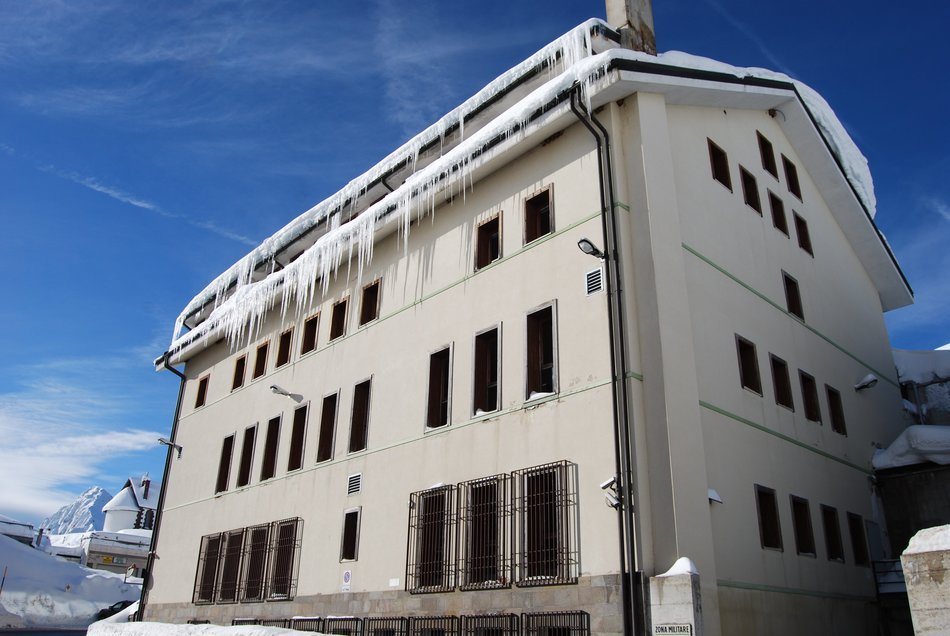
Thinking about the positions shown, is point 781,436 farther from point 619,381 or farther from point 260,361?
point 260,361

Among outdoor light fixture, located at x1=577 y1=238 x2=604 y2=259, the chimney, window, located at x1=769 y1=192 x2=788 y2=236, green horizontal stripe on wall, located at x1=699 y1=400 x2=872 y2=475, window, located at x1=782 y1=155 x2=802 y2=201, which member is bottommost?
green horizontal stripe on wall, located at x1=699 y1=400 x2=872 y2=475

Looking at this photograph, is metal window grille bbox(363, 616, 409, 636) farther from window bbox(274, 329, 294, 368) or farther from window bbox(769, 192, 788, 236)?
window bbox(769, 192, 788, 236)

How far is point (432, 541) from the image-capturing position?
13.7 meters

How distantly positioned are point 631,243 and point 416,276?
218 inches

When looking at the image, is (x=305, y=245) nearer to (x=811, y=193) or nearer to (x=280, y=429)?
(x=280, y=429)

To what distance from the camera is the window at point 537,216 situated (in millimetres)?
14484

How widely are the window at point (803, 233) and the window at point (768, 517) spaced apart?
725cm

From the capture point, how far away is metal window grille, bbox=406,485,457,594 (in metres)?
13.2

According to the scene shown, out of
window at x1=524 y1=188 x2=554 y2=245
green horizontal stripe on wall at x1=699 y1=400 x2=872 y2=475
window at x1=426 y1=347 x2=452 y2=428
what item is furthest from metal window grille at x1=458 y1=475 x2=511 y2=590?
window at x1=524 y1=188 x2=554 y2=245

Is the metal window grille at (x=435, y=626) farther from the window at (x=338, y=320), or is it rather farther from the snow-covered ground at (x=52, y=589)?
the snow-covered ground at (x=52, y=589)

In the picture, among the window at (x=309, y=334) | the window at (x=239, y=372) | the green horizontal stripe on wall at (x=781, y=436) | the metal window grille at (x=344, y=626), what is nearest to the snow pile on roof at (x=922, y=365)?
the green horizontal stripe on wall at (x=781, y=436)

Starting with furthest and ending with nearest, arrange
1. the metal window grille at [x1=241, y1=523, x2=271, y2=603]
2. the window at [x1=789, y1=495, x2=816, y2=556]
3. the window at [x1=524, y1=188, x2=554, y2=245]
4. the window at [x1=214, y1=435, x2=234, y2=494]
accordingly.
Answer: the window at [x1=214, y1=435, x2=234, y2=494], the metal window grille at [x1=241, y1=523, x2=271, y2=603], the window at [x1=524, y1=188, x2=554, y2=245], the window at [x1=789, y1=495, x2=816, y2=556]

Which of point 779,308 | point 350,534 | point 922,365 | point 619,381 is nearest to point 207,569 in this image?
point 350,534

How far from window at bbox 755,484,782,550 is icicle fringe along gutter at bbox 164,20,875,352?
25.3 feet
